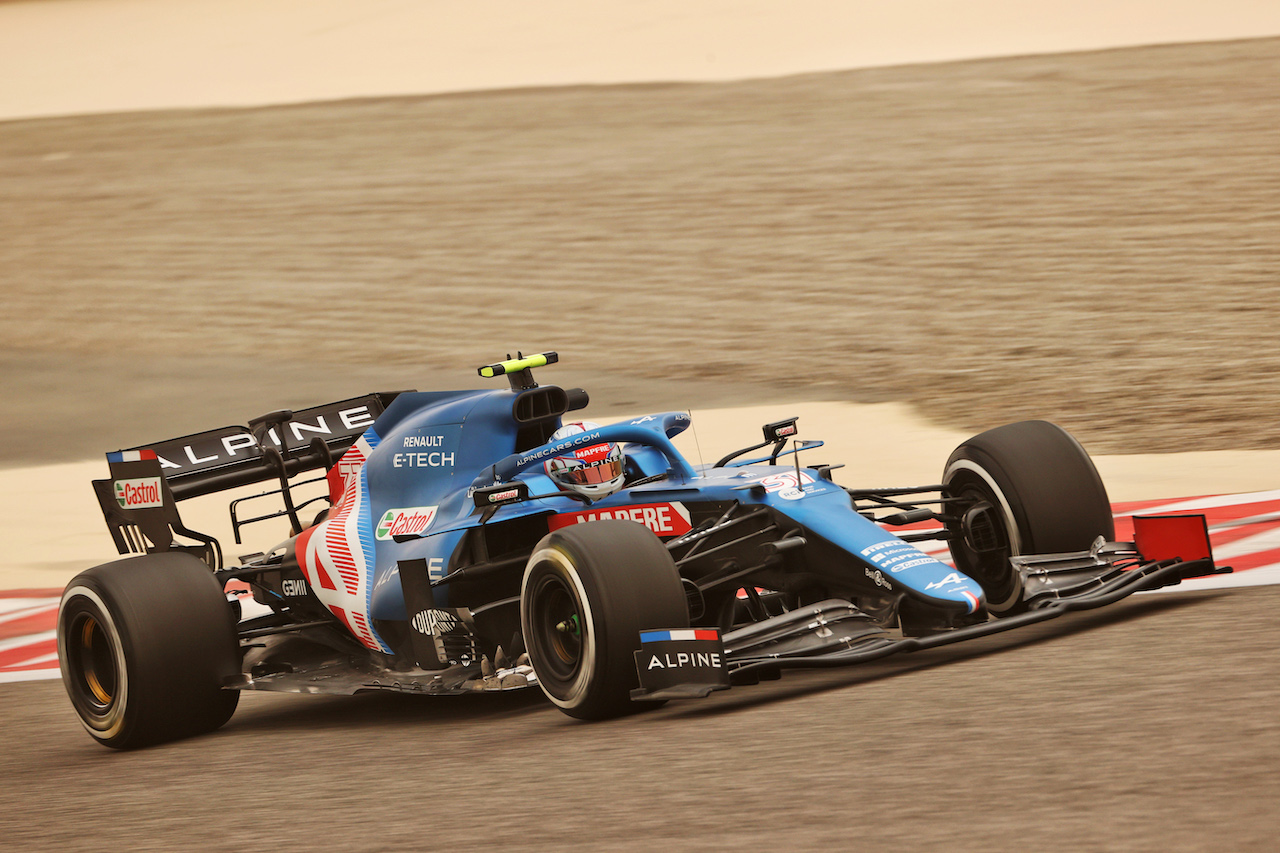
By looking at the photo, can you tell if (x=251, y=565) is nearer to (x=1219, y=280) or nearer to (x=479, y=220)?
(x=1219, y=280)

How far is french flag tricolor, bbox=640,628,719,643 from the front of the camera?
244 inches

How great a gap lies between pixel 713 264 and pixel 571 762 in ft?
54.4

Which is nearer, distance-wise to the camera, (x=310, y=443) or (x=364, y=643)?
(x=364, y=643)

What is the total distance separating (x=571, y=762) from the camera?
5.95m

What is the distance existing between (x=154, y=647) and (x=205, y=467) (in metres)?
1.61

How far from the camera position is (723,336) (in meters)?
19.3

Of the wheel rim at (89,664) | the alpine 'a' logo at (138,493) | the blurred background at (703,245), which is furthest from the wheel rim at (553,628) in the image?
the blurred background at (703,245)

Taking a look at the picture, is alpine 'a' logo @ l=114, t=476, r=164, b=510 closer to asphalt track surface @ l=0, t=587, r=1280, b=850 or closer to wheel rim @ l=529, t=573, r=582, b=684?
asphalt track surface @ l=0, t=587, r=1280, b=850

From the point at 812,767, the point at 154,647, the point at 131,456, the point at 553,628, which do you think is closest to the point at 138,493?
the point at 131,456

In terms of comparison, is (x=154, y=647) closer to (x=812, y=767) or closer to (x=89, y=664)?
(x=89, y=664)

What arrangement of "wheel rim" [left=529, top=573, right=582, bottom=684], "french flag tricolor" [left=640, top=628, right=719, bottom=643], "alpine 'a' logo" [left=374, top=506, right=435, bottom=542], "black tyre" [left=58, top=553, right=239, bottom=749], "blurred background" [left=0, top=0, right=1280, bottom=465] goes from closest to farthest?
"french flag tricolor" [left=640, top=628, right=719, bottom=643], "wheel rim" [left=529, top=573, right=582, bottom=684], "black tyre" [left=58, top=553, right=239, bottom=749], "alpine 'a' logo" [left=374, top=506, right=435, bottom=542], "blurred background" [left=0, top=0, right=1280, bottom=465]

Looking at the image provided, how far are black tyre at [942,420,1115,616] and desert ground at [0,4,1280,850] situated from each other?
1.39ft

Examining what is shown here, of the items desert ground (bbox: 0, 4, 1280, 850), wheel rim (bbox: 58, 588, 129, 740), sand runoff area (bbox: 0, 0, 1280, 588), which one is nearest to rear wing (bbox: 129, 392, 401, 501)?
wheel rim (bbox: 58, 588, 129, 740)

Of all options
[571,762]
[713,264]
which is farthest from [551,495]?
[713,264]
